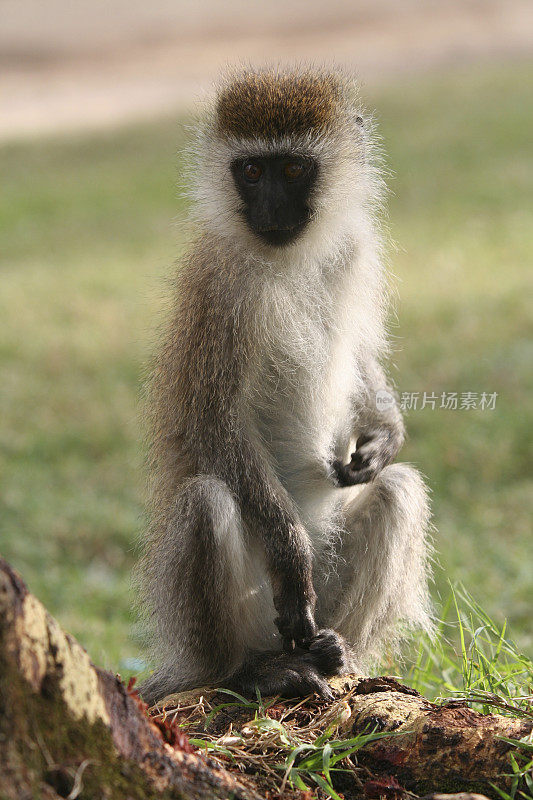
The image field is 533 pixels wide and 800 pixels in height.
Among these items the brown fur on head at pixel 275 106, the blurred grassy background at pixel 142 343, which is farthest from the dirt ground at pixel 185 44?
the brown fur on head at pixel 275 106

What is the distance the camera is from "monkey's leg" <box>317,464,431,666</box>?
390 cm

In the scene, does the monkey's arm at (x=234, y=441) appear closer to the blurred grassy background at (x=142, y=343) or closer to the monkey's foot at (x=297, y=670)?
the monkey's foot at (x=297, y=670)

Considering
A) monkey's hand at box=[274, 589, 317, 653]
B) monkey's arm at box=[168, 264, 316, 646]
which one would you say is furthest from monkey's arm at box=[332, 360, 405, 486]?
monkey's hand at box=[274, 589, 317, 653]

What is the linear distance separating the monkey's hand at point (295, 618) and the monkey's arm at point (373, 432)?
53 cm

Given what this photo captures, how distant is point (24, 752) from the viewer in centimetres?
198

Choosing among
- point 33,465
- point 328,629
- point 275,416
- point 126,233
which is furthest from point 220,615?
point 126,233

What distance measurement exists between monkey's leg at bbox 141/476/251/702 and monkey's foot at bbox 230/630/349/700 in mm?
99

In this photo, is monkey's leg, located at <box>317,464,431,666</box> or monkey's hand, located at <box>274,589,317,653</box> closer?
monkey's hand, located at <box>274,589,317,653</box>

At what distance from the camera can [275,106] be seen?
3850 mm

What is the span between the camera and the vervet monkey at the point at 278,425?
3.57m

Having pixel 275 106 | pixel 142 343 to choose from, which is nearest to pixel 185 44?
pixel 142 343

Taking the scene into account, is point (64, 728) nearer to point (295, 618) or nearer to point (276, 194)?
point (295, 618)

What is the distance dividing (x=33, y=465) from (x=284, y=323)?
435cm

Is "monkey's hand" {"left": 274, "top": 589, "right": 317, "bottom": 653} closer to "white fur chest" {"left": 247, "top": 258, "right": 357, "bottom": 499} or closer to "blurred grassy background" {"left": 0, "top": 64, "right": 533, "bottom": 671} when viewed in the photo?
"white fur chest" {"left": 247, "top": 258, "right": 357, "bottom": 499}
